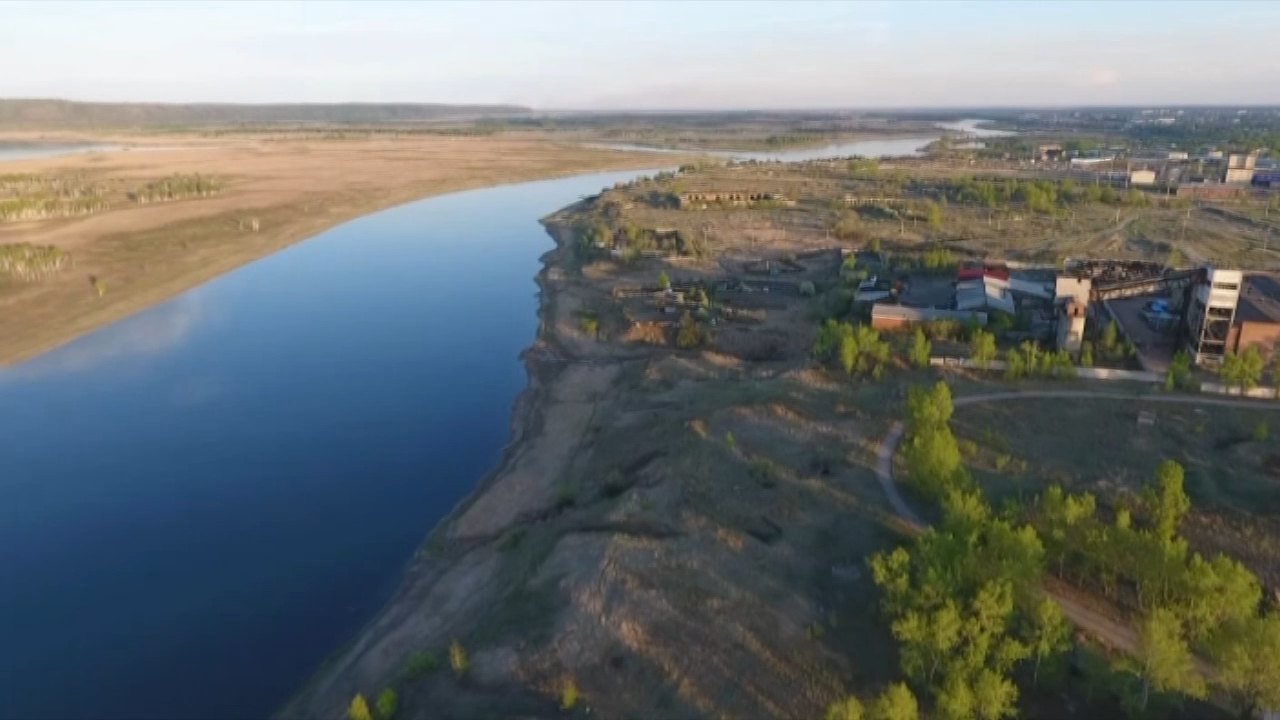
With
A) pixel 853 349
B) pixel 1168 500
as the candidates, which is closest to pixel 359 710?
pixel 1168 500

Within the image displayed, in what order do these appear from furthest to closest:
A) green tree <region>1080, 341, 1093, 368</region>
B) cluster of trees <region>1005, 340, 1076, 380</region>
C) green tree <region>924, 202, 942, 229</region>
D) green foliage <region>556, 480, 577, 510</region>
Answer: green tree <region>924, 202, 942, 229</region>
green tree <region>1080, 341, 1093, 368</region>
cluster of trees <region>1005, 340, 1076, 380</region>
green foliage <region>556, 480, 577, 510</region>

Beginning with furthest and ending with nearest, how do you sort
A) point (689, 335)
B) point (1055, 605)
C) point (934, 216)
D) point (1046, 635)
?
point (934, 216), point (689, 335), point (1055, 605), point (1046, 635)

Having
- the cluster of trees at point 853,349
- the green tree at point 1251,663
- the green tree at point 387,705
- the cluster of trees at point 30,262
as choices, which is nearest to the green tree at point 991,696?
the green tree at point 1251,663

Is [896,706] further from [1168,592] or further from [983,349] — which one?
[983,349]

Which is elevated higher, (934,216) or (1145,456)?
(934,216)

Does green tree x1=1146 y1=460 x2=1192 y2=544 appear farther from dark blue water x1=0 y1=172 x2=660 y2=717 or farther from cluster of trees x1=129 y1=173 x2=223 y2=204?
cluster of trees x1=129 y1=173 x2=223 y2=204

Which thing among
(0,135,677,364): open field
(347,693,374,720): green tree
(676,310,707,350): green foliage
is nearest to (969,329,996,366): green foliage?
(676,310,707,350): green foliage
